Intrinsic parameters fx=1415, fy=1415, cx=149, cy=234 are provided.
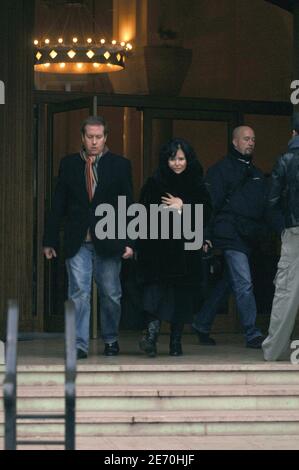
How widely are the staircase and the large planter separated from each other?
354 centimetres

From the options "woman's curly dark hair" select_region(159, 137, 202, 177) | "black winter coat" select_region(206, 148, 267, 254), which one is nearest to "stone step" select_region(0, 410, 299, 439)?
"woman's curly dark hair" select_region(159, 137, 202, 177)

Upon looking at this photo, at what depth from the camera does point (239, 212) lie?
11508 mm

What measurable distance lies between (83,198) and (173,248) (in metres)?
0.79

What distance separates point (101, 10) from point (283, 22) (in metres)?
1.69

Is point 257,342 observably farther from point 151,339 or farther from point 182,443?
point 182,443

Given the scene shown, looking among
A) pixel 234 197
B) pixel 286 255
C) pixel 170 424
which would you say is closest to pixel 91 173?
pixel 234 197

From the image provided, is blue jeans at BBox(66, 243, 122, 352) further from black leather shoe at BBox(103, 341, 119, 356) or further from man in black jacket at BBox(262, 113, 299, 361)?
man in black jacket at BBox(262, 113, 299, 361)

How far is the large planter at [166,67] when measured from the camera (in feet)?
41.9

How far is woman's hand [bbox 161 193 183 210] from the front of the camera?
10734 mm

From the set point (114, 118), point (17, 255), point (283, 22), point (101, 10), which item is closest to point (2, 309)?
point (17, 255)

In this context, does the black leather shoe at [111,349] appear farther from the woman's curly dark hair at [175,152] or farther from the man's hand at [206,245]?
the woman's curly dark hair at [175,152]

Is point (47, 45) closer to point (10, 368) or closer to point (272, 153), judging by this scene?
point (272, 153)

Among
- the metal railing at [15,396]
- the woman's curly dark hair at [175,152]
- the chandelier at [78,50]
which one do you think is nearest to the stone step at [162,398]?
the woman's curly dark hair at [175,152]

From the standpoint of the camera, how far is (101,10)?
1267 centimetres
